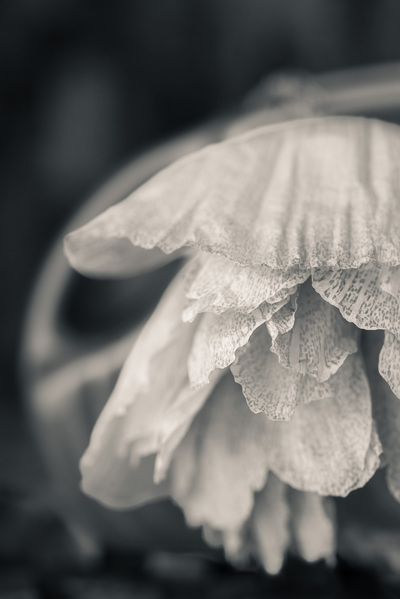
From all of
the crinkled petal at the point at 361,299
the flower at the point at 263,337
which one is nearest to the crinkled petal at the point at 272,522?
the flower at the point at 263,337

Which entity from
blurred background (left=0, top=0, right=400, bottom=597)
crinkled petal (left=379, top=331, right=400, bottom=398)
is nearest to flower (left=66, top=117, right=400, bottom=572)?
crinkled petal (left=379, top=331, right=400, bottom=398)

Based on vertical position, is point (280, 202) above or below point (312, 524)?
above

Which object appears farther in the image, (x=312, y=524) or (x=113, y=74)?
(x=113, y=74)

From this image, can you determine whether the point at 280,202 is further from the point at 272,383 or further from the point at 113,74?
the point at 113,74

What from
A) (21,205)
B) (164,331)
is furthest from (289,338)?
(21,205)

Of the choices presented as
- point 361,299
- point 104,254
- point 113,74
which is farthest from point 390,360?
point 113,74

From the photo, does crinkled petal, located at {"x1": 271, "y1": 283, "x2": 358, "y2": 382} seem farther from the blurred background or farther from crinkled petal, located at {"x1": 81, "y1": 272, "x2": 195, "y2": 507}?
the blurred background

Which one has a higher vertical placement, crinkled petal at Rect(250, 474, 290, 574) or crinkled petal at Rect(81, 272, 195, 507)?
crinkled petal at Rect(81, 272, 195, 507)
